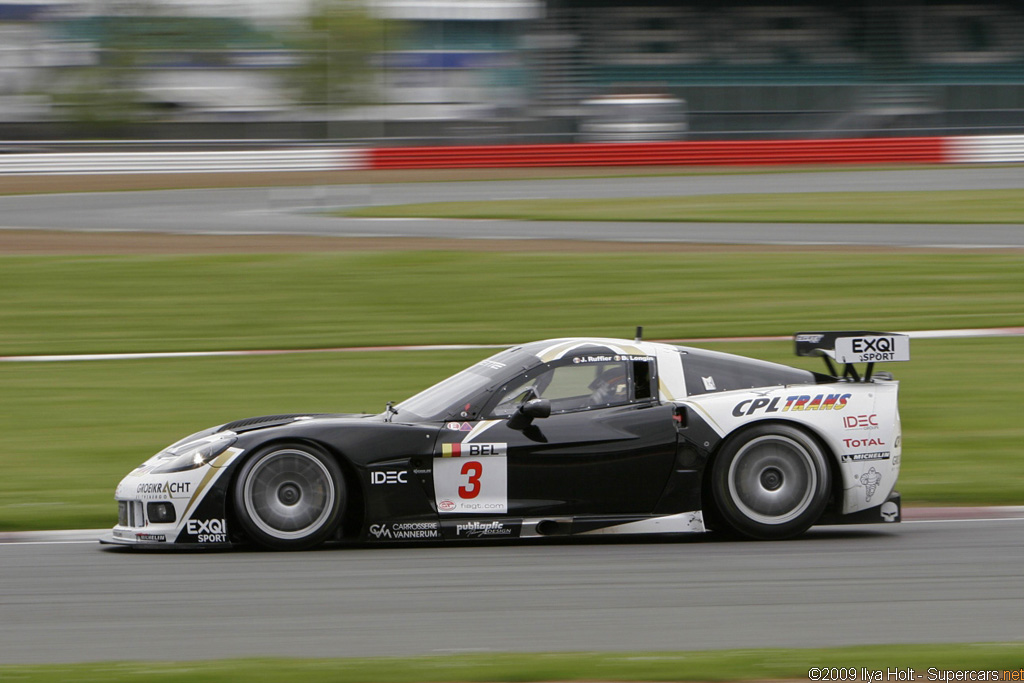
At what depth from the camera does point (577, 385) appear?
A: 6.97 metres

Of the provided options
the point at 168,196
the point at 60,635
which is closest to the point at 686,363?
the point at 60,635

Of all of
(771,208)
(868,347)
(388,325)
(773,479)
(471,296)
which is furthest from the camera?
→ (771,208)

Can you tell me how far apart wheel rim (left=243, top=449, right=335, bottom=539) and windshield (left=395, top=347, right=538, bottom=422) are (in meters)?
0.63

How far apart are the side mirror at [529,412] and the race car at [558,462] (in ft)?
0.04

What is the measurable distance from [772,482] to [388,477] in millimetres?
2102

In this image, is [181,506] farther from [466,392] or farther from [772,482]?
[772,482]

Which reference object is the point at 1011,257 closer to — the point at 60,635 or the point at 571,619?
the point at 571,619

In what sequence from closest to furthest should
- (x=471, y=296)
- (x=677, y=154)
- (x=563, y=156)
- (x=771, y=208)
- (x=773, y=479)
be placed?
(x=773, y=479) < (x=471, y=296) < (x=771, y=208) < (x=563, y=156) < (x=677, y=154)

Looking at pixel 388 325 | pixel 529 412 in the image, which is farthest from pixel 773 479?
pixel 388 325

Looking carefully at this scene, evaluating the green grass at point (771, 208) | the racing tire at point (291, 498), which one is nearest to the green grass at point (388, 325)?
the racing tire at point (291, 498)

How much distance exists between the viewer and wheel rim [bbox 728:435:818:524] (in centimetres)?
689

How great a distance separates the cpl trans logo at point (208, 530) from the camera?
21.7ft

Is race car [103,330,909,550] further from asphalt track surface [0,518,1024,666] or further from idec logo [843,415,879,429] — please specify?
asphalt track surface [0,518,1024,666]

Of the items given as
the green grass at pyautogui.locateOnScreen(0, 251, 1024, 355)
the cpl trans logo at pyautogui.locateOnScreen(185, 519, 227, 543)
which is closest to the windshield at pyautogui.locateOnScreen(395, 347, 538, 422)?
the cpl trans logo at pyautogui.locateOnScreen(185, 519, 227, 543)
